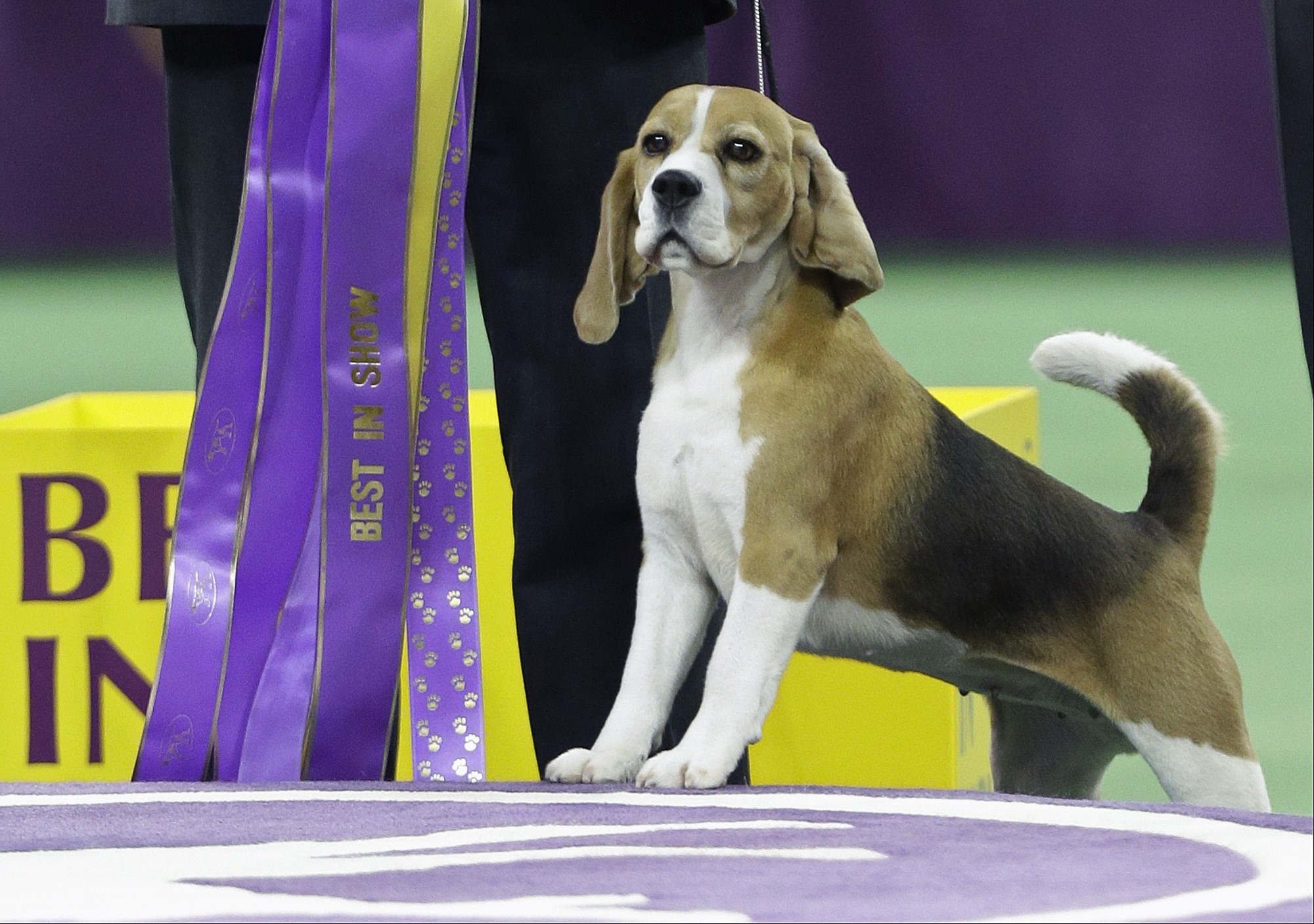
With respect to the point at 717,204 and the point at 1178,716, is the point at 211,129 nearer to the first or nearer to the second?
the point at 717,204

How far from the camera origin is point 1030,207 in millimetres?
6359

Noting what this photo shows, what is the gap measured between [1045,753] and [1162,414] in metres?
0.34

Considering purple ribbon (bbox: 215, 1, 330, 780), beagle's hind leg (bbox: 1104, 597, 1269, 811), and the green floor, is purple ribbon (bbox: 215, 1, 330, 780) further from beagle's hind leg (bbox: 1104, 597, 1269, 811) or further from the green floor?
the green floor

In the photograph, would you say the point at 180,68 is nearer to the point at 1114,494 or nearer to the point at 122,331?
the point at 1114,494

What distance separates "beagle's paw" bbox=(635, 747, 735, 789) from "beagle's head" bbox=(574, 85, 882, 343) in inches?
14.4

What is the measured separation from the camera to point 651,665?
1495 mm

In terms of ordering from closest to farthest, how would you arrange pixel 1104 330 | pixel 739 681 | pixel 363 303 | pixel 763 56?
pixel 739 681
pixel 363 303
pixel 763 56
pixel 1104 330

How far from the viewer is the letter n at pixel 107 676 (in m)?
2.29

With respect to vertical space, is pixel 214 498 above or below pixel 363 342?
below

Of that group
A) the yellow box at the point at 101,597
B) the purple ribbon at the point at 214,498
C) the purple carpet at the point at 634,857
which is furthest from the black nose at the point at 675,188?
the yellow box at the point at 101,597

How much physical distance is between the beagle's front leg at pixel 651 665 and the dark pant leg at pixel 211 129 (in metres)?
0.48

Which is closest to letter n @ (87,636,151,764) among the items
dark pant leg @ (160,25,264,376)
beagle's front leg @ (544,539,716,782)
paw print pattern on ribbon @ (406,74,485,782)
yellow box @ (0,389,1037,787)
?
yellow box @ (0,389,1037,787)

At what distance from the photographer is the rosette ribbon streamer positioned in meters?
1.53

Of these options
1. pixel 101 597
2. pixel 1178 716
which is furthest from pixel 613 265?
pixel 101 597
